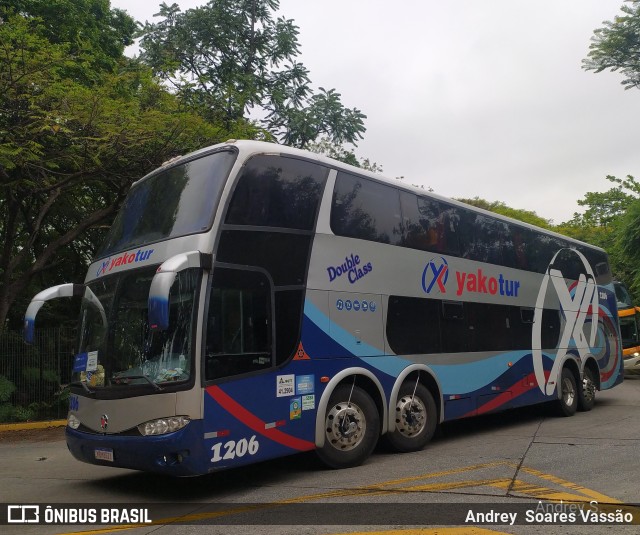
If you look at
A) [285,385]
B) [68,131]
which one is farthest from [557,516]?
[68,131]

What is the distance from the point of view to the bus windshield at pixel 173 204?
707 cm

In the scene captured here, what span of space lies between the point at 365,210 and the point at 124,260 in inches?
129

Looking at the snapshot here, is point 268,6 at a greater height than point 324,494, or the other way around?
point 268,6

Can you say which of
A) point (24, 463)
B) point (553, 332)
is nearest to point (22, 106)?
point (24, 463)

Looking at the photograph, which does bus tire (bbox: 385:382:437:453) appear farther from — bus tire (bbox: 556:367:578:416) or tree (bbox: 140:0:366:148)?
tree (bbox: 140:0:366:148)

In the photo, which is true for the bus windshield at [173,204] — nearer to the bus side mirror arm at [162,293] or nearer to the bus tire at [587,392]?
the bus side mirror arm at [162,293]

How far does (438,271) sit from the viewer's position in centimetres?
998

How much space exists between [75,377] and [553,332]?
926 centimetres

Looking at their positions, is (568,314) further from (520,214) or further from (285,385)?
(520,214)

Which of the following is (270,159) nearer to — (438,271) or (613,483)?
(438,271)

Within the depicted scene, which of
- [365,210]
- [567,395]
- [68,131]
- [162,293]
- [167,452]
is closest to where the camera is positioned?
[162,293]

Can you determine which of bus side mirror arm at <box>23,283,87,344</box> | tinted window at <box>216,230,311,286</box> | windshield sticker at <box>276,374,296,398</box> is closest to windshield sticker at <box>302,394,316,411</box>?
windshield sticker at <box>276,374,296,398</box>

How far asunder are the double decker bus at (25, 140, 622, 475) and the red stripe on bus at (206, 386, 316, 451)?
17 millimetres

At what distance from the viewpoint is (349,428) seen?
7.99m
